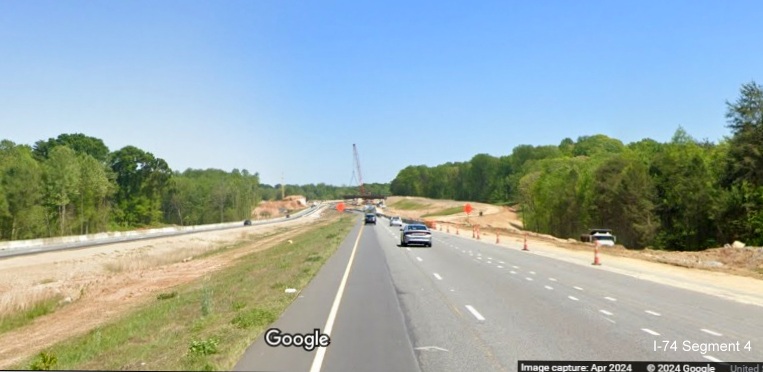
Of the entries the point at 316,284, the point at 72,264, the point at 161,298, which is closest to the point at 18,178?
the point at 72,264

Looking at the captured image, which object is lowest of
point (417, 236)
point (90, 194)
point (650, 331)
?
point (650, 331)

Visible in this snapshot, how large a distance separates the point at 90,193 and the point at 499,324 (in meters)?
99.4

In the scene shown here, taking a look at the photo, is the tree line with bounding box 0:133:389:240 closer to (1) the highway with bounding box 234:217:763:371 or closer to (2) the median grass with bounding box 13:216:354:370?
(2) the median grass with bounding box 13:216:354:370

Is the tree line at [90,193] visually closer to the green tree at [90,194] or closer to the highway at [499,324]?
the green tree at [90,194]

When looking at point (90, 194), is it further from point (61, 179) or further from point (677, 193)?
point (677, 193)

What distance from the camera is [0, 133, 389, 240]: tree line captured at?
8069 centimetres

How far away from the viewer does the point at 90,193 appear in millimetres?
98938

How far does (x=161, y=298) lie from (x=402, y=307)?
13.1 meters

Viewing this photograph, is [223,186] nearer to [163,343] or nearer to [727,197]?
[727,197]

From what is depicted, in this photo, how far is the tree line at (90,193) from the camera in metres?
80.7

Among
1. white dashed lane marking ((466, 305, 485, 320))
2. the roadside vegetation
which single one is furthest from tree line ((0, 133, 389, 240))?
white dashed lane marking ((466, 305, 485, 320))

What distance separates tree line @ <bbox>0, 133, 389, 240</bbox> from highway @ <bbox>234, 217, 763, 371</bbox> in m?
73.9

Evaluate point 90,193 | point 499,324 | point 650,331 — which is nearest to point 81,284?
point 499,324

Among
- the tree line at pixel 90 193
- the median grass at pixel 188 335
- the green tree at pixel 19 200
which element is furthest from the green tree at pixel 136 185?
the median grass at pixel 188 335
